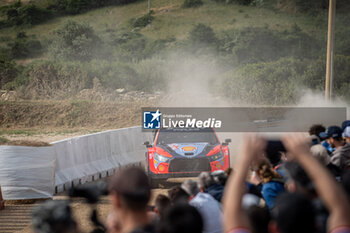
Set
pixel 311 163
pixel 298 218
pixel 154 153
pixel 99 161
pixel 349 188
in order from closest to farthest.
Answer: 1. pixel 298 218
2. pixel 311 163
3. pixel 349 188
4. pixel 154 153
5. pixel 99 161

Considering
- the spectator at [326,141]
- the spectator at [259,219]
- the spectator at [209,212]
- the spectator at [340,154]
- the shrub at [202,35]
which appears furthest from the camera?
the shrub at [202,35]

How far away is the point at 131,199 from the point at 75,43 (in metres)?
62.8

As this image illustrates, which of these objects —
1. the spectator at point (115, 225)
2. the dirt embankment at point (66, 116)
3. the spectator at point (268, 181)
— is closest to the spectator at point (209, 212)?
the spectator at point (268, 181)

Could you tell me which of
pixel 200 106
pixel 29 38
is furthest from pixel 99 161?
pixel 29 38

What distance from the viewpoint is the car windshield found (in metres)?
12.9

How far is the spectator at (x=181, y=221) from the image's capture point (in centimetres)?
292

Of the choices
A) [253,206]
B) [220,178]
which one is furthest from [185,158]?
[253,206]

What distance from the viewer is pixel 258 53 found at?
6575cm

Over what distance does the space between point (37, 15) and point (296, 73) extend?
53.9m

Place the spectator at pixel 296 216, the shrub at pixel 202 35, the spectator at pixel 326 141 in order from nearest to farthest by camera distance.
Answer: the spectator at pixel 296 216 → the spectator at pixel 326 141 → the shrub at pixel 202 35

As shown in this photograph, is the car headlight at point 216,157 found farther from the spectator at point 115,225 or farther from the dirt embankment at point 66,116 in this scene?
the dirt embankment at point 66,116

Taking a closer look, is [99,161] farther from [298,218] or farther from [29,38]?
[29,38]

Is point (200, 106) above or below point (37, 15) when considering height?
below

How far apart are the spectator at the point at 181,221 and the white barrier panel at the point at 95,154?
9.11 metres
